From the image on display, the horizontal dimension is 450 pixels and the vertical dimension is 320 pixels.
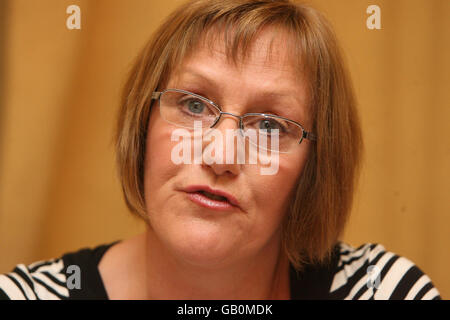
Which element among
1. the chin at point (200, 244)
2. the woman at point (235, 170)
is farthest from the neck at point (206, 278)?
the chin at point (200, 244)

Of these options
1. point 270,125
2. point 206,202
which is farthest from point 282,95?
point 206,202

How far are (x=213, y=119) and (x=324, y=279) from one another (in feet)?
1.87

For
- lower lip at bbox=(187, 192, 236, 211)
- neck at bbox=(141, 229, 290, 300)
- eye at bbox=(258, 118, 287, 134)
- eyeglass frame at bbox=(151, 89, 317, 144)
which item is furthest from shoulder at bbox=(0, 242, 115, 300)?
eye at bbox=(258, 118, 287, 134)

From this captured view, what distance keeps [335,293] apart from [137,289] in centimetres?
54

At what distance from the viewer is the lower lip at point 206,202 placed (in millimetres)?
1021

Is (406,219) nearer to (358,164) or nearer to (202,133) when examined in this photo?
(358,164)

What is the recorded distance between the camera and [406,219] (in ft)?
5.36

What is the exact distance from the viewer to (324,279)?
1.27 m

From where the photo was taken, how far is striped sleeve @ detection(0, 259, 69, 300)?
3.55ft

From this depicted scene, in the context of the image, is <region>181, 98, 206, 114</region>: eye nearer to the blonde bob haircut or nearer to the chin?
the blonde bob haircut

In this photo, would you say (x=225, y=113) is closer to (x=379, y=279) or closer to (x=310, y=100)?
(x=310, y=100)

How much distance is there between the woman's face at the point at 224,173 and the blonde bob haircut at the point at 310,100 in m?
0.04

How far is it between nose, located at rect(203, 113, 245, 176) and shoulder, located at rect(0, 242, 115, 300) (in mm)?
474
